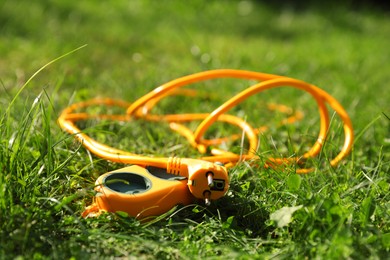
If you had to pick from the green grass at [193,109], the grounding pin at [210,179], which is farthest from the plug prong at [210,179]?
the green grass at [193,109]

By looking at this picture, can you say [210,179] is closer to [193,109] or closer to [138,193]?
[138,193]

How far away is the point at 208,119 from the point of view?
2.52m

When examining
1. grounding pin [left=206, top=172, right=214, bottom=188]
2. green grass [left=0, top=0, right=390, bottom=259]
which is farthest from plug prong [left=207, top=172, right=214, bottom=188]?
green grass [left=0, top=0, right=390, bottom=259]

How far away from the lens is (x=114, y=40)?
429 cm

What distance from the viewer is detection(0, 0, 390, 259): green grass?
1.87m

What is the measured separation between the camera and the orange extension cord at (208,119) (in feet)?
7.47

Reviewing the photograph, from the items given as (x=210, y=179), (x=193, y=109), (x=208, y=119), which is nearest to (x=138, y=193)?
(x=210, y=179)

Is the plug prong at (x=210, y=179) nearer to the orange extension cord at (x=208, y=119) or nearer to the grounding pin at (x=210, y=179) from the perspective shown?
the grounding pin at (x=210, y=179)

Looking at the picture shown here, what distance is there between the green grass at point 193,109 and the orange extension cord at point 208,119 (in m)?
0.05

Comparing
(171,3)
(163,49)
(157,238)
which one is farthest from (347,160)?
(171,3)

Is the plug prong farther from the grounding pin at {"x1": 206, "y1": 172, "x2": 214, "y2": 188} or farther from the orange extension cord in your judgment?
the orange extension cord

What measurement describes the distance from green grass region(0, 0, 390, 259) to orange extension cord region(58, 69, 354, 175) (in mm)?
54

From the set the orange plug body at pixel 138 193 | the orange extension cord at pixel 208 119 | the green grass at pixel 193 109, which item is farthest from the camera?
the orange extension cord at pixel 208 119

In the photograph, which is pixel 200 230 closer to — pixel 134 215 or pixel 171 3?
pixel 134 215
